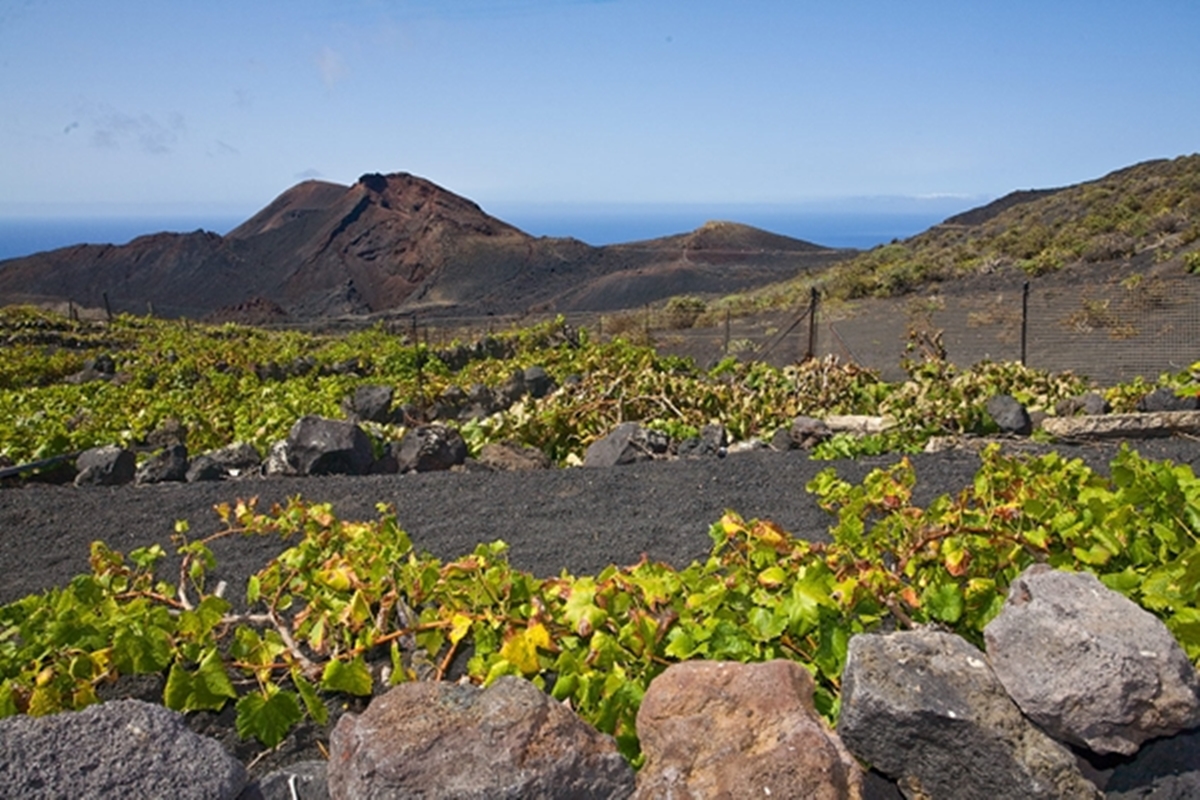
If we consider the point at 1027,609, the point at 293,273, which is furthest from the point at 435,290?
the point at 1027,609

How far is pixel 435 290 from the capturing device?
4972 cm

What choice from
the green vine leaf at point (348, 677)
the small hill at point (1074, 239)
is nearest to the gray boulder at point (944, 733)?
the green vine leaf at point (348, 677)

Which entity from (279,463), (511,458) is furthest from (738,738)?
(279,463)

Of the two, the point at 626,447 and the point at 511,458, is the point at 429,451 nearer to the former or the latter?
the point at 511,458

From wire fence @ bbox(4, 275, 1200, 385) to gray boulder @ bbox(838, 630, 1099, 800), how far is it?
9.30 m

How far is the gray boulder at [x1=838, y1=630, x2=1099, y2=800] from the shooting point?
2.36m

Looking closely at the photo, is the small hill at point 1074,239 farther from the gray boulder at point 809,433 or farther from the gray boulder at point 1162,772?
the gray boulder at point 1162,772

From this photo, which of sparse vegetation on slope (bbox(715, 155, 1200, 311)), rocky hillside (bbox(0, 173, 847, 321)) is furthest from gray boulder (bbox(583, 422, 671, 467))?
rocky hillside (bbox(0, 173, 847, 321))

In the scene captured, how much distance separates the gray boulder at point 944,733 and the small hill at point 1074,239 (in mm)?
21369

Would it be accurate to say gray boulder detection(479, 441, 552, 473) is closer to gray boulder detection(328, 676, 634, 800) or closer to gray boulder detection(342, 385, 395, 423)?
gray boulder detection(342, 385, 395, 423)

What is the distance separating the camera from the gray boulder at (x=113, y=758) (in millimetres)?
2086

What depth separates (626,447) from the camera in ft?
24.4

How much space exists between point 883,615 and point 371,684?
5.63ft

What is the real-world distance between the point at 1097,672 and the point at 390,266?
53364 mm
